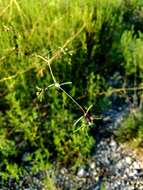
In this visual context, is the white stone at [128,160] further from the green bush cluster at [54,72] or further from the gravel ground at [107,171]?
the green bush cluster at [54,72]

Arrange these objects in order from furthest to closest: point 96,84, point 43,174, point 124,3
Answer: point 124,3 → point 96,84 → point 43,174

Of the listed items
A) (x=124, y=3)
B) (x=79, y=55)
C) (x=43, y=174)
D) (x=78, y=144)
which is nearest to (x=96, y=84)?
(x=79, y=55)

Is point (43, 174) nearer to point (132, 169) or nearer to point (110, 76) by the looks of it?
point (132, 169)

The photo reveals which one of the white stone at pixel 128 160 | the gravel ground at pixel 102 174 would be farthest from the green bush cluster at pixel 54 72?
the white stone at pixel 128 160

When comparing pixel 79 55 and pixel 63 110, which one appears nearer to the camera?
pixel 63 110

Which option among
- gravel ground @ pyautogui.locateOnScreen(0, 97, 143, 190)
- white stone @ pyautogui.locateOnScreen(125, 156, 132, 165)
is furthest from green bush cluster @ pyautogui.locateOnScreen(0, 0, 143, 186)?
white stone @ pyautogui.locateOnScreen(125, 156, 132, 165)

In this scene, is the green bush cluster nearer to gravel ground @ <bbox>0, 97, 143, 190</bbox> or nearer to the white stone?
gravel ground @ <bbox>0, 97, 143, 190</bbox>

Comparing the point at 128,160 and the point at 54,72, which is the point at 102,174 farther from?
the point at 54,72

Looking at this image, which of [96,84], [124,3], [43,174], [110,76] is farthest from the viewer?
[124,3]
